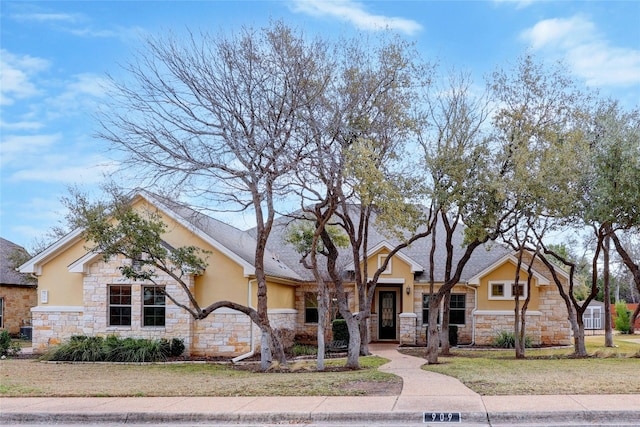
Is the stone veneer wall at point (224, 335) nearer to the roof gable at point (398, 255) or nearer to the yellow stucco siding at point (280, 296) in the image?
the yellow stucco siding at point (280, 296)

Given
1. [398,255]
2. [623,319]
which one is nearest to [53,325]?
[398,255]

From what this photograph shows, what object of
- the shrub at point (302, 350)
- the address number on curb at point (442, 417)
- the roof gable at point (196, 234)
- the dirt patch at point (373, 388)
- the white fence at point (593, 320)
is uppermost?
the roof gable at point (196, 234)

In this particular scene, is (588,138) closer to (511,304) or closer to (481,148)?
(481,148)

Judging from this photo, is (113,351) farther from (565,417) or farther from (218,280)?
(565,417)

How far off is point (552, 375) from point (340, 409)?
19.5ft

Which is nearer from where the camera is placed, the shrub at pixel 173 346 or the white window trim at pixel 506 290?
the shrub at pixel 173 346

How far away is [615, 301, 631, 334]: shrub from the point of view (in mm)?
36281

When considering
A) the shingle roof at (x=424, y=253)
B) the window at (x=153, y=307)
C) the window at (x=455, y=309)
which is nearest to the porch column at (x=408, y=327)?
the window at (x=455, y=309)

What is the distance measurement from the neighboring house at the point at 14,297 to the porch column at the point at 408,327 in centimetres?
1651

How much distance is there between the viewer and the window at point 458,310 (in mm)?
26250

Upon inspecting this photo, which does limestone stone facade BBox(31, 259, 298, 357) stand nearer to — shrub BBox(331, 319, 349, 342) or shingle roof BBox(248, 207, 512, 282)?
shrub BBox(331, 319, 349, 342)

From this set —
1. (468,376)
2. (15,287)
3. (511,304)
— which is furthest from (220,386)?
(15,287)

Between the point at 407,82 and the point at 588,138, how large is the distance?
5896 millimetres

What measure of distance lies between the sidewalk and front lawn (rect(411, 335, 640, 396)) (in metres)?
0.65
